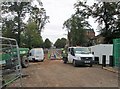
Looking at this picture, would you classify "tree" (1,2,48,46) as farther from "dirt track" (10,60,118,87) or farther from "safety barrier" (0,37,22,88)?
"safety barrier" (0,37,22,88)

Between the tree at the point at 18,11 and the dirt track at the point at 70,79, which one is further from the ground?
the tree at the point at 18,11

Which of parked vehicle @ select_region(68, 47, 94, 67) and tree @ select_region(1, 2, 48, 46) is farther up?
tree @ select_region(1, 2, 48, 46)

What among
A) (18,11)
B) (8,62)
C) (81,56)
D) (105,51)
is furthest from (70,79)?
(18,11)

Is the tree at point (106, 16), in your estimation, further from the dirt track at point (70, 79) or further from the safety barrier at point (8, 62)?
the safety barrier at point (8, 62)

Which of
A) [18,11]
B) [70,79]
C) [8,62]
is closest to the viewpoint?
[8,62]

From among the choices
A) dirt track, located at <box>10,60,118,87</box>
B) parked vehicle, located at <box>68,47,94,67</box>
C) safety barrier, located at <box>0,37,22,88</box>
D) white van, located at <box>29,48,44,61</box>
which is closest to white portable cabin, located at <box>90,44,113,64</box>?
parked vehicle, located at <box>68,47,94,67</box>

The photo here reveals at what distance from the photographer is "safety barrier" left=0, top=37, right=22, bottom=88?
34.2 feet

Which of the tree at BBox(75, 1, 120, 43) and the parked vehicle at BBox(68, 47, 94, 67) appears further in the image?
the tree at BBox(75, 1, 120, 43)

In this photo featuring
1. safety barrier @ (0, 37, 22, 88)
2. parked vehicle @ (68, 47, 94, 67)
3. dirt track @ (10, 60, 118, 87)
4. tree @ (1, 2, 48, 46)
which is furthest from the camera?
tree @ (1, 2, 48, 46)

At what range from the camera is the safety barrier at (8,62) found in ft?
34.2

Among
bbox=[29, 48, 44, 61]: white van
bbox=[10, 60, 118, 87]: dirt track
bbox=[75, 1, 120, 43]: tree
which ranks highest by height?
bbox=[75, 1, 120, 43]: tree

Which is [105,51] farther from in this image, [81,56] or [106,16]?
[106,16]

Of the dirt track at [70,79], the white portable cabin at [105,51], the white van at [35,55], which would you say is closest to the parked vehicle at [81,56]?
the white portable cabin at [105,51]

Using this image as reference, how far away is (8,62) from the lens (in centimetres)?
1108
